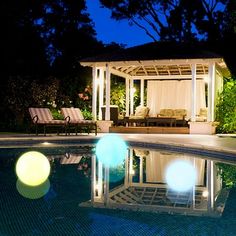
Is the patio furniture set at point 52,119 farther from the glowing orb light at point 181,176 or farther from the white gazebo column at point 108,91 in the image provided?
the glowing orb light at point 181,176

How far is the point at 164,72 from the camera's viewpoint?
2192 centimetres

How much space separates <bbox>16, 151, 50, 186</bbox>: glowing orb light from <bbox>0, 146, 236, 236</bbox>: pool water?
0.18 m

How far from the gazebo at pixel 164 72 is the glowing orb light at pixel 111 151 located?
12.3 ft

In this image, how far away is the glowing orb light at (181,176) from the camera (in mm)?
6961

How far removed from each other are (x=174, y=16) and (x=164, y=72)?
10.8 metres

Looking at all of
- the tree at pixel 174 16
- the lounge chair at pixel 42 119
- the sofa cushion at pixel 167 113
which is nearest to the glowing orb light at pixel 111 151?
the lounge chair at pixel 42 119

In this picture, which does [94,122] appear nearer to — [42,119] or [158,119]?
[42,119]

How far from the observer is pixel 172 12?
3156 centimetres

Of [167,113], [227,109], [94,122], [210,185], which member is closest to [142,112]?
[167,113]

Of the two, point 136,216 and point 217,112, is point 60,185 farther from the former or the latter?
point 217,112

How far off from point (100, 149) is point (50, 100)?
775 cm

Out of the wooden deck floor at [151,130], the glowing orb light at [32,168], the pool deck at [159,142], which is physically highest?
the wooden deck floor at [151,130]

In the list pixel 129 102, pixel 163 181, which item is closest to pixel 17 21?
pixel 129 102

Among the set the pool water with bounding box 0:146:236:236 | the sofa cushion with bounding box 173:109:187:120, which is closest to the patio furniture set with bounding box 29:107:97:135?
the sofa cushion with bounding box 173:109:187:120
